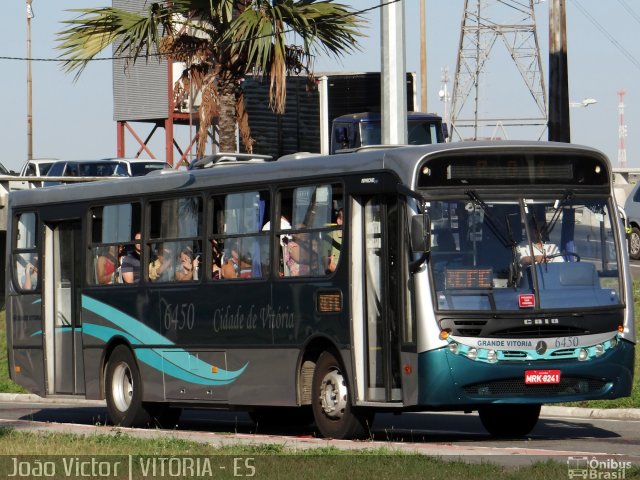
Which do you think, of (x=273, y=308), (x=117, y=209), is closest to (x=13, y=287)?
(x=117, y=209)

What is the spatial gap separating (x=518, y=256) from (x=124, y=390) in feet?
20.8

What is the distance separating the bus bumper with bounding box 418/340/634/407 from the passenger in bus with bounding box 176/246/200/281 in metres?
4.16

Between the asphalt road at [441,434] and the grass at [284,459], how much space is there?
0.60 meters

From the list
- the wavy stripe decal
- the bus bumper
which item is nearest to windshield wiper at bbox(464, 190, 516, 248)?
the bus bumper

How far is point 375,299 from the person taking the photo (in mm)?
15305

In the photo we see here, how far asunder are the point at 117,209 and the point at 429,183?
5.68 metres

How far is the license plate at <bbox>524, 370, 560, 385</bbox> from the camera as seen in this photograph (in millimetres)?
14609

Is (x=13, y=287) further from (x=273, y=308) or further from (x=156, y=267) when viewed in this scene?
(x=273, y=308)

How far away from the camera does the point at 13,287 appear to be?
826 inches

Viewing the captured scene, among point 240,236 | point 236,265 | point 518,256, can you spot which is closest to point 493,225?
point 518,256

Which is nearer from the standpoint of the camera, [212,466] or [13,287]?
[212,466]

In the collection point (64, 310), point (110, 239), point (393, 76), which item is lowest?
point (64, 310)

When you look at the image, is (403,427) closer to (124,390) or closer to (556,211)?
(124,390)

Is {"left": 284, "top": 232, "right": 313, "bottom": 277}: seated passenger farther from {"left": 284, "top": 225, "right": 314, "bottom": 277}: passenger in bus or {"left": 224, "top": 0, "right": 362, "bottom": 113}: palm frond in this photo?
{"left": 224, "top": 0, "right": 362, "bottom": 113}: palm frond
